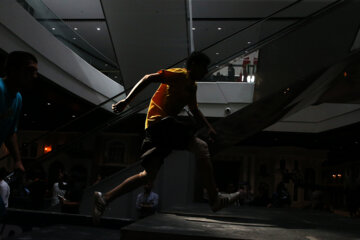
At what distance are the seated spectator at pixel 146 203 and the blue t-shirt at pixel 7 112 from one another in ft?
10.5

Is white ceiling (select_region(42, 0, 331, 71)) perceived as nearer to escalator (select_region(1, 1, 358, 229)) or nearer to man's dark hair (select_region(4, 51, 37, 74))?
escalator (select_region(1, 1, 358, 229))

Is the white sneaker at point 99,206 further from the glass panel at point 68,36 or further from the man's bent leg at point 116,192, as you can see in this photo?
the glass panel at point 68,36

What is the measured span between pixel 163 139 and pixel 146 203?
2.95m

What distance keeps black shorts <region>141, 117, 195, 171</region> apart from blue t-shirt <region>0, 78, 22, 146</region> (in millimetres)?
917

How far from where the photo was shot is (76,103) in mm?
11312

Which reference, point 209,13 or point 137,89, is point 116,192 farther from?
point 209,13

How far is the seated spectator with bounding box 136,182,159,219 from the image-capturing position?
17.2 feet

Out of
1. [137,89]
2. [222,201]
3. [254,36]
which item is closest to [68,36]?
[254,36]

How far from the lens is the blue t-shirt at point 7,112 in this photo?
1946 millimetres

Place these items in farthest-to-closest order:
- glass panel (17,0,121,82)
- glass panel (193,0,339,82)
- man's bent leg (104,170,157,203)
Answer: glass panel (17,0,121,82) < glass panel (193,0,339,82) < man's bent leg (104,170,157,203)

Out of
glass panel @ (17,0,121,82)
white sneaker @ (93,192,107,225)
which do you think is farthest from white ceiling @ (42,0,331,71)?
white sneaker @ (93,192,107,225)

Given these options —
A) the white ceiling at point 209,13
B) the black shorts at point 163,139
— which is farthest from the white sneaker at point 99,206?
the white ceiling at point 209,13

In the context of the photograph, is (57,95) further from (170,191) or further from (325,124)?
(325,124)

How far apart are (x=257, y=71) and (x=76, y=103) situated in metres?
→ 6.80
